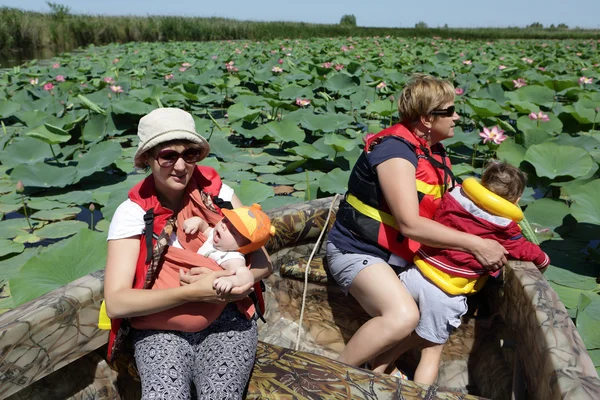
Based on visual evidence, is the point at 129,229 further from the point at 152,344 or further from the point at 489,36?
the point at 489,36

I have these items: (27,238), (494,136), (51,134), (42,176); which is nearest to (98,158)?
(42,176)

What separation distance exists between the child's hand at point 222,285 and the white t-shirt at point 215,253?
0.11 metres

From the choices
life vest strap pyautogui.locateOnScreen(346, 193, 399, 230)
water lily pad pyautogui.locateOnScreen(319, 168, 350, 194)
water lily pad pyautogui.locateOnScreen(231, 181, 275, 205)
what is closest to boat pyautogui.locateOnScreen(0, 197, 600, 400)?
life vest strap pyautogui.locateOnScreen(346, 193, 399, 230)

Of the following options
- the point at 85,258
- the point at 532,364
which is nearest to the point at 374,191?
the point at 532,364

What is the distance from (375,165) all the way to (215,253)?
70 cm

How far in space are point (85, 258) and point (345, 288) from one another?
3.71 feet

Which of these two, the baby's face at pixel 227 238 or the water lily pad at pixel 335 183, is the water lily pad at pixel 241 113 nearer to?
the water lily pad at pixel 335 183

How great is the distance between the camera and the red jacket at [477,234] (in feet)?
5.48

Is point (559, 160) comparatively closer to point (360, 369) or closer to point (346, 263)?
point (346, 263)

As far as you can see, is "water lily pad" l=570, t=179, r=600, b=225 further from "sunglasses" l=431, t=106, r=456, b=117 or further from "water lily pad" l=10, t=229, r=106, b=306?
"water lily pad" l=10, t=229, r=106, b=306

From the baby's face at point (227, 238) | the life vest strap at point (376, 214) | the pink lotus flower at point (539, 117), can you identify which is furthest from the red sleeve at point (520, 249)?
the pink lotus flower at point (539, 117)

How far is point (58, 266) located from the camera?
1912 millimetres

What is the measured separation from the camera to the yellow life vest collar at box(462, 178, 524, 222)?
1.62 m

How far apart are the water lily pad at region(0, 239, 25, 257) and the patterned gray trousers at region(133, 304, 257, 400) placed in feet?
5.18
